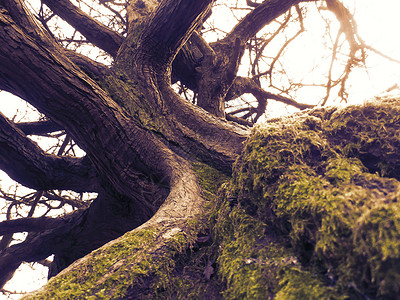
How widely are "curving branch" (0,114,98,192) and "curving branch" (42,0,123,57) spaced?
1799mm

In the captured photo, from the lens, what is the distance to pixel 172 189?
210 centimetres

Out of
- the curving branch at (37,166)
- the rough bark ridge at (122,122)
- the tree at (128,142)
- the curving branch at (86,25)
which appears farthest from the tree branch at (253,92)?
the curving branch at (37,166)

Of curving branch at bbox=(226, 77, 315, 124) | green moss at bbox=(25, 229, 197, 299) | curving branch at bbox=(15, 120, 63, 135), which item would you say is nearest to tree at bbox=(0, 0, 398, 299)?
green moss at bbox=(25, 229, 197, 299)

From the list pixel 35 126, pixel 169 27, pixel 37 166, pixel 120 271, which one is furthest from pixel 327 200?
pixel 35 126

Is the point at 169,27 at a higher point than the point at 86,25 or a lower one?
lower

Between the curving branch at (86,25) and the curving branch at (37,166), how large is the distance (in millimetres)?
1799

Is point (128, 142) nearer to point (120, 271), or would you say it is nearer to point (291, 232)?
point (120, 271)

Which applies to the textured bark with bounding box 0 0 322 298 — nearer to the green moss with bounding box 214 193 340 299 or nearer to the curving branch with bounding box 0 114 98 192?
the curving branch with bounding box 0 114 98 192

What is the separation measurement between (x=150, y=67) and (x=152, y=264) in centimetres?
238

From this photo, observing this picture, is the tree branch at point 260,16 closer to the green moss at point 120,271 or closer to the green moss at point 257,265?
the green moss at point 257,265

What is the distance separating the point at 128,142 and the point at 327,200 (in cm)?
192

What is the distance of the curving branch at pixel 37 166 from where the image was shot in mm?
2854

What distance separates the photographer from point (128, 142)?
2461 mm

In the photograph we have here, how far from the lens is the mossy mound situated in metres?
0.76
